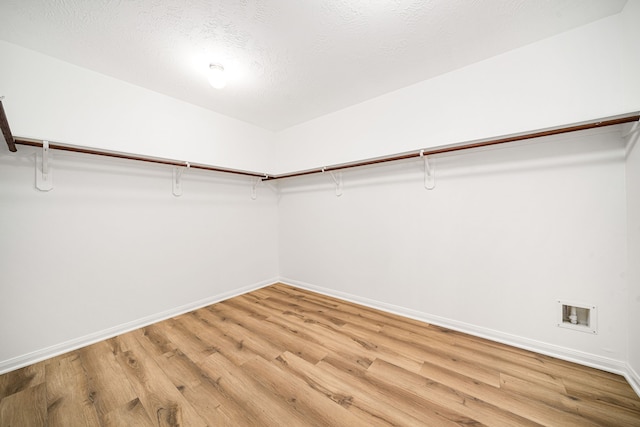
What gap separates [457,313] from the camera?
186 cm

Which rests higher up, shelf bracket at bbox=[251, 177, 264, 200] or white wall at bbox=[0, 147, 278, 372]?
shelf bracket at bbox=[251, 177, 264, 200]

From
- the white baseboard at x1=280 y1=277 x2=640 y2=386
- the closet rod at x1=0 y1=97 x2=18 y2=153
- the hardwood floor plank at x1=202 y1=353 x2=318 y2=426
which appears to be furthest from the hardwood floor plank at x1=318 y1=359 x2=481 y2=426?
the closet rod at x1=0 y1=97 x2=18 y2=153

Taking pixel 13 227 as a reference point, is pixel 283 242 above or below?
below

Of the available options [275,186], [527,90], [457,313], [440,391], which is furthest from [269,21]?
[457,313]

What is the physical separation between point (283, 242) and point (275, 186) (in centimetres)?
83

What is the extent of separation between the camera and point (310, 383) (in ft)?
4.29

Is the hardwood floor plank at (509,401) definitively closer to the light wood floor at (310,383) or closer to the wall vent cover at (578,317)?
the light wood floor at (310,383)

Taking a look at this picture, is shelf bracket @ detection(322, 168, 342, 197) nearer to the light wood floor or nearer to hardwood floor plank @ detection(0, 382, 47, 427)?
the light wood floor

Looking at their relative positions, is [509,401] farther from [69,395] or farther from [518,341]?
[69,395]

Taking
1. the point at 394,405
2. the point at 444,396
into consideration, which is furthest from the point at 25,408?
the point at 444,396

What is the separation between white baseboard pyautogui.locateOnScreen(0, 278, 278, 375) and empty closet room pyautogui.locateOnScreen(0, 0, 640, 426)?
0.01m

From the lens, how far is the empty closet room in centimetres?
124

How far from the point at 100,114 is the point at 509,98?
10.4 feet

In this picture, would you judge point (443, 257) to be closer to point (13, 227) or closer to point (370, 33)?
point (370, 33)
